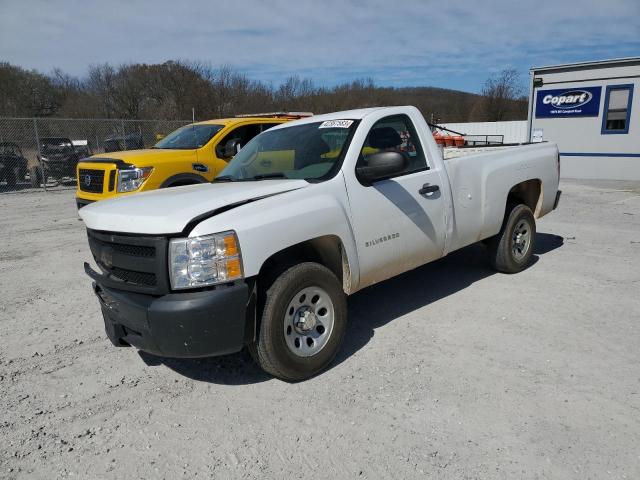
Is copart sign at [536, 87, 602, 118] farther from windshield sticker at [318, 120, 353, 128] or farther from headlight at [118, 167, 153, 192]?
windshield sticker at [318, 120, 353, 128]

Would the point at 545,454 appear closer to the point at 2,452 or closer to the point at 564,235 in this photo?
the point at 2,452

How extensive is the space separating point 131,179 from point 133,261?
4.35 metres

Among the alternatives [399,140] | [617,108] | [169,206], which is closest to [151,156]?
[399,140]

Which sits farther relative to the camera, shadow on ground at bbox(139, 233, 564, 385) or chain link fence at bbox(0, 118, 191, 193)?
chain link fence at bbox(0, 118, 191, 193)

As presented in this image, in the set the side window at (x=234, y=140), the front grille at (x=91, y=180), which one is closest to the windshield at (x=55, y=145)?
the front grille at (x=91, y=180)

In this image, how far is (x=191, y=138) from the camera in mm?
8492

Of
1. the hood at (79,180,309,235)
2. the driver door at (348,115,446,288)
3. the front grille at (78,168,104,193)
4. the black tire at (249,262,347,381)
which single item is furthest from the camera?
the front grille at (78,168,104,193)

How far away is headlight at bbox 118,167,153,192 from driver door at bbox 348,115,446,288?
4225mm

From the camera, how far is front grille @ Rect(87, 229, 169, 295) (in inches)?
119

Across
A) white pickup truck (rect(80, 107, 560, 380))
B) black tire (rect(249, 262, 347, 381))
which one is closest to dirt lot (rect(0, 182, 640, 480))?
black tire (rect(249, 262, 347, 381))

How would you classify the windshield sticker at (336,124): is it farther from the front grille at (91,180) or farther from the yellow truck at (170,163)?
the front grille at (91,180)

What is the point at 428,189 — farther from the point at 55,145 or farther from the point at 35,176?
the point at 55,145

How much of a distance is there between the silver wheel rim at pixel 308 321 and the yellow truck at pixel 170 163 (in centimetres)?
433

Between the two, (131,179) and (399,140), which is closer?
(399,140)
